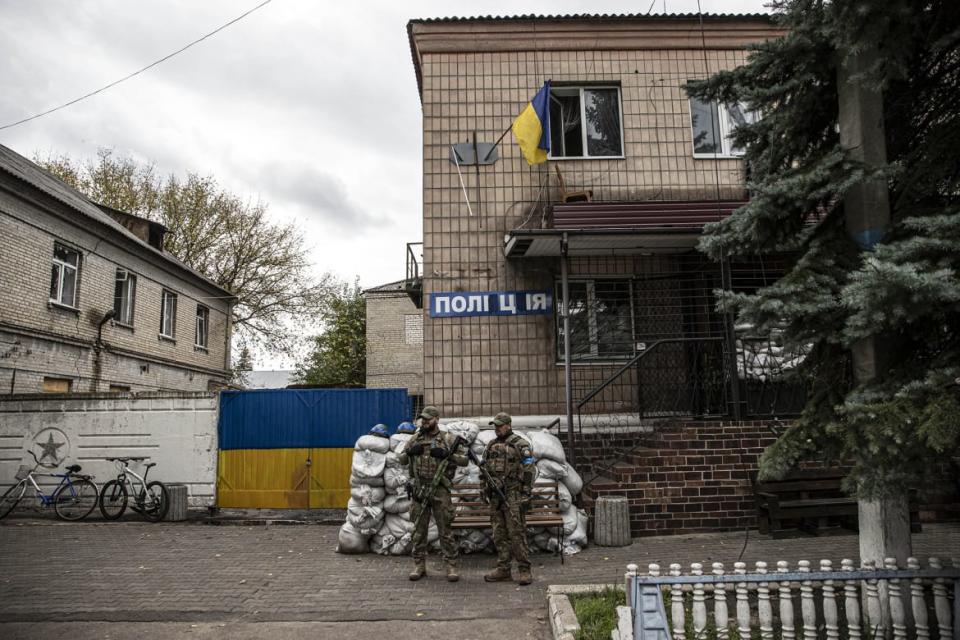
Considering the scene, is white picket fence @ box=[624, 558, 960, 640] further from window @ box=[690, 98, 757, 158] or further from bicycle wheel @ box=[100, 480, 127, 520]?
bicycle wheel @ box=[100, 480, 127, 520]

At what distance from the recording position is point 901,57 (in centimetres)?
406

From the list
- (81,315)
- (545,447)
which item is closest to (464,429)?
(545,447)

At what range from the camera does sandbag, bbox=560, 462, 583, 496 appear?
8.35m

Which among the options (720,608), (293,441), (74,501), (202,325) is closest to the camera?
(720,608)

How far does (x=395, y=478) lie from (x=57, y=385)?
1188 cm

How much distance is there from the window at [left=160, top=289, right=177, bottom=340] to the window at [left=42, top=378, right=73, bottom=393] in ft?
17.2

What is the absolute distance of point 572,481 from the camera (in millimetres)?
8406

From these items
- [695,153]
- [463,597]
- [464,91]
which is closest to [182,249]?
[464,91]

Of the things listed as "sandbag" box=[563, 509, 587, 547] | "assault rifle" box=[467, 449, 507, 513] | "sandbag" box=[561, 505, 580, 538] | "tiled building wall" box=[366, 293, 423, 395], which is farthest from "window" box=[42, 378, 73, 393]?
"tiled building wall" box=[366, 293, 423, 395]

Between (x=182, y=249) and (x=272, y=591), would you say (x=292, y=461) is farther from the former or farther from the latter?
(x=182, y=249)

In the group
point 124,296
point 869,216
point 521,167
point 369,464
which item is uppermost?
point 521,167

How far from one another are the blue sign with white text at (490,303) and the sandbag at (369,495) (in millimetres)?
3481

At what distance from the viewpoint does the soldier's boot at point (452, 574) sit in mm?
6645

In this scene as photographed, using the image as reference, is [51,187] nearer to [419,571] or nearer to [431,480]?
[431,480]
